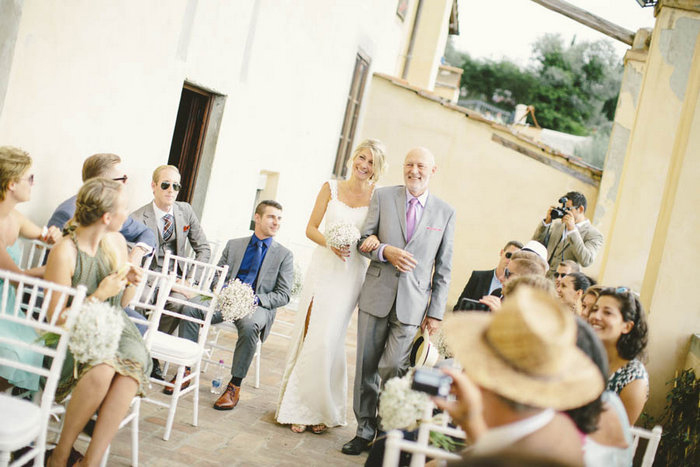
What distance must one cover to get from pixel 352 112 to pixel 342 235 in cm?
813

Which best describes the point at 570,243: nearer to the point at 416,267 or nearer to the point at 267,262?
the point at 416,267

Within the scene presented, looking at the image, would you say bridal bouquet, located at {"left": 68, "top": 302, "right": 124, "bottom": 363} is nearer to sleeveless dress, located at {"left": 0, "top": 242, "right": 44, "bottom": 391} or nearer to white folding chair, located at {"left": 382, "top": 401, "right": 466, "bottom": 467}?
sleeveless dress, located at {"left": 0, "top": 242, "right": 44, "bottom": 391}

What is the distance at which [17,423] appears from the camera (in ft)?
9.01

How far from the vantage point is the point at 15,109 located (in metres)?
4.36

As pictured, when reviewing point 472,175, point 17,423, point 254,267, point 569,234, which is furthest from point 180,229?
point 472,175

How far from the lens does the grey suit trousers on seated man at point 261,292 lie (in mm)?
5535

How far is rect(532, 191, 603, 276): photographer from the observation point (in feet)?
22.4

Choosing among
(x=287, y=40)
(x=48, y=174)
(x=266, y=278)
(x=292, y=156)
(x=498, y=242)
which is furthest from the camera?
(x=498, y=242)

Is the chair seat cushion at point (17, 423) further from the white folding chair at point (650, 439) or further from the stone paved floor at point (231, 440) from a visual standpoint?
the white folding chair at point (650, 439)

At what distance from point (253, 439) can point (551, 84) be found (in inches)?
1683

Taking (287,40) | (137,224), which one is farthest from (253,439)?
(287,40)

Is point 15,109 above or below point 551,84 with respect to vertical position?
below

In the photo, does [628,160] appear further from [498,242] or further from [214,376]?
[214,376]

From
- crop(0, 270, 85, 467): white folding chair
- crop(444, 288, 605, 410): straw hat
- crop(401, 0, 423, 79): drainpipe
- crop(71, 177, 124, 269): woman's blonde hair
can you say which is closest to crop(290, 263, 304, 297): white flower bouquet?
crop(71, 177, 124, 269): woman's blonde hair
